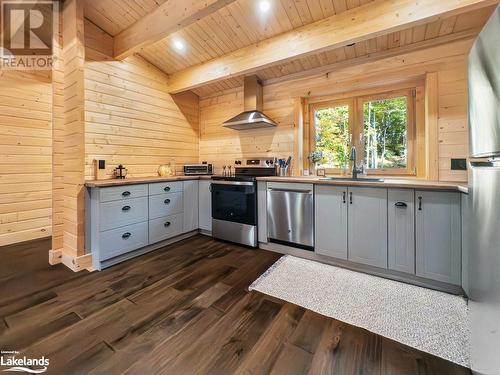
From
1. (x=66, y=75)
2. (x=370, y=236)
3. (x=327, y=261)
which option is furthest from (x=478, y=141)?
(x=66, y=75)

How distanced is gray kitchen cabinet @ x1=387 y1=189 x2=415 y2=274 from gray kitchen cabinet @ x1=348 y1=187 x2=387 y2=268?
0.05m

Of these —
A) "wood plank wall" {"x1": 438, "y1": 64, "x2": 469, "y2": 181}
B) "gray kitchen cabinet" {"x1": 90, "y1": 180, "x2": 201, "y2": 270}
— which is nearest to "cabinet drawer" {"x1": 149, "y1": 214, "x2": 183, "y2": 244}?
"gray kitchen cabinet" {"x1": 90, "y1": 180, "x2": 201, "y2": 270}

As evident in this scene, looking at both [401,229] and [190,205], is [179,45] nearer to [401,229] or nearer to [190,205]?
[190,205]

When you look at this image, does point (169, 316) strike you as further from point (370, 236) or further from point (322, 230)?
point (370, 236)

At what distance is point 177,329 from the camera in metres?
1.54

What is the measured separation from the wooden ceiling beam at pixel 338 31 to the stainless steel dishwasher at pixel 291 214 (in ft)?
4.89

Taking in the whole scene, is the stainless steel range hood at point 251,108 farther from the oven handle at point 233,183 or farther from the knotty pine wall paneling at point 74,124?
the knotty pine wall paneling at point 74,124

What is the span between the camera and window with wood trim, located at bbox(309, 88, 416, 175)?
2.76m

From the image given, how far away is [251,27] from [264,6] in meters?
0.31

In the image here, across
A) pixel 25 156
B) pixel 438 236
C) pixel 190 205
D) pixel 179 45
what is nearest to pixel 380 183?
pixel 438 236

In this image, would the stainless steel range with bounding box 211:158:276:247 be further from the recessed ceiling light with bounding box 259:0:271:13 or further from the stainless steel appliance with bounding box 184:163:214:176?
the recessed ceiling light with bounding box 259:0:271:13

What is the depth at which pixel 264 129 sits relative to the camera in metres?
3.66

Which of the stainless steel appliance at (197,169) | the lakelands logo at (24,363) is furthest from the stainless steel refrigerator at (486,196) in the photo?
the stainless steel appliance at (197,169)

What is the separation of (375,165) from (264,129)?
170 centimetres
